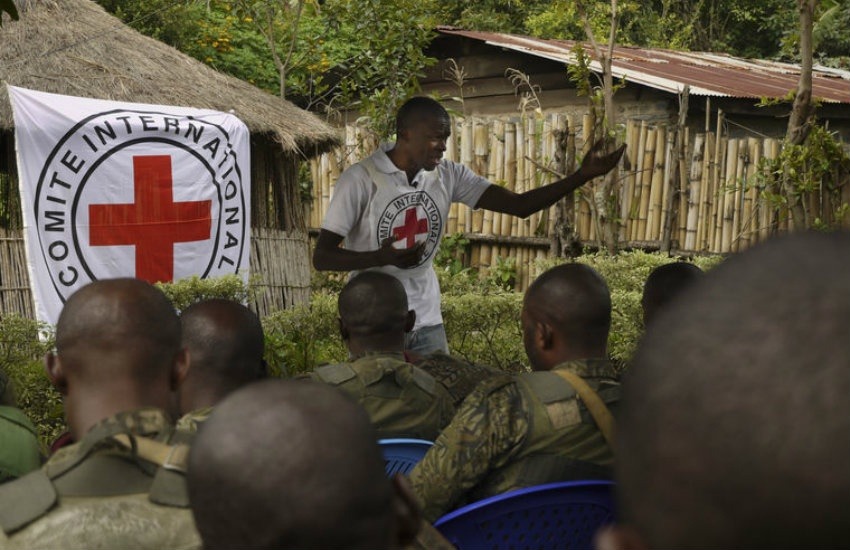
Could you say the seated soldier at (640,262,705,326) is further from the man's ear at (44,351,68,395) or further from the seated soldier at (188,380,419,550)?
the seated soldier at (188,380,419,550)

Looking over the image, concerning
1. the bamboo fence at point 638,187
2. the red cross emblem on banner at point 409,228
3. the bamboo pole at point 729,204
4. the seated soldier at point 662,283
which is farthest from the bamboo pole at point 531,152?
the seated soldier at point 662,283

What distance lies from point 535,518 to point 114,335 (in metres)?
1.08

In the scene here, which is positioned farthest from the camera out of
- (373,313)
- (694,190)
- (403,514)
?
(694,190)

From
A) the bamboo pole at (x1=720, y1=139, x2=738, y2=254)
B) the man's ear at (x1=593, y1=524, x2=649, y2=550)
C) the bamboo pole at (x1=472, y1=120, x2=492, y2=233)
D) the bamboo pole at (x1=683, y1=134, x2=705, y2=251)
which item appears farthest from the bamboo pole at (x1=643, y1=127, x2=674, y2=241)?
the man's ear at (x1=593, y1=524, x2=649, y2=550)

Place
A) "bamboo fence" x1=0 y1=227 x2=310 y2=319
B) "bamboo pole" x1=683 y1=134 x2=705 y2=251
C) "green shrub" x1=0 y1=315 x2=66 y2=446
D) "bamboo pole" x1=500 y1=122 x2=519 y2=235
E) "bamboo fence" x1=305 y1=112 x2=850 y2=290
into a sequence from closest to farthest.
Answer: "green shrub" x1=0 y1=315 x2=66 y2=446, "bamboo fence" x1=305 y1=112 x2=850 y2=290, "bamboo pole" x1=683 y1=134 x2=705 y2=251, "bamboo fence" x1=0 y1=227 x2=310 y2=319, "bamboo pole" x1=500 y1=122 x2=519 y2=235

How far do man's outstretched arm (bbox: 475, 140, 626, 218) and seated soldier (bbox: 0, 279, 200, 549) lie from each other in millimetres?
2859

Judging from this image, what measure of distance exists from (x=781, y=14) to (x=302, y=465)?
20706 millimetres

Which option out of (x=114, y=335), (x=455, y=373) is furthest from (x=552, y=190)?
(x=114, y=335)

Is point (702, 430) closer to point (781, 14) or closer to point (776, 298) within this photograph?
point (776, 298)

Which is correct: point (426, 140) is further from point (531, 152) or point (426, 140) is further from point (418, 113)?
point (531, 152)

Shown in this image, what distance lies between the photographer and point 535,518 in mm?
2559

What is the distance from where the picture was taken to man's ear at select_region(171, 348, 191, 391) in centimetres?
243

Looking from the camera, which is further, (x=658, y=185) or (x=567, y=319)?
(x=658, y=185)

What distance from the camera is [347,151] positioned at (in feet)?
43.5
